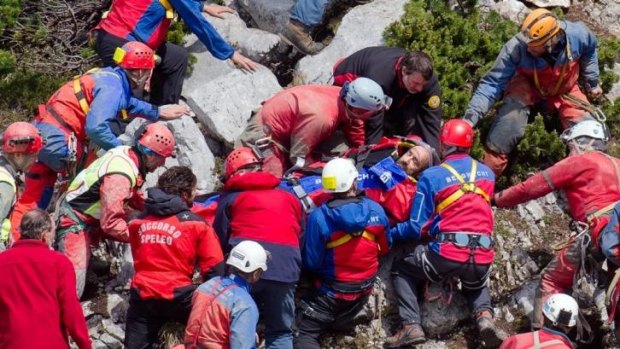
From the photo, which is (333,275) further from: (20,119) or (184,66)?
(20,119)

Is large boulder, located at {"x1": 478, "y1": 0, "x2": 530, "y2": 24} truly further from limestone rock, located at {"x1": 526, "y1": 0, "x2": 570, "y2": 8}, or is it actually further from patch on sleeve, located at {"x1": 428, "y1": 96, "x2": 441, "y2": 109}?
patch on sleeve, located at {"x1": 428, "y1": 96, "x2": 441, "y2": 109}

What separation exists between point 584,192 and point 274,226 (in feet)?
10.5

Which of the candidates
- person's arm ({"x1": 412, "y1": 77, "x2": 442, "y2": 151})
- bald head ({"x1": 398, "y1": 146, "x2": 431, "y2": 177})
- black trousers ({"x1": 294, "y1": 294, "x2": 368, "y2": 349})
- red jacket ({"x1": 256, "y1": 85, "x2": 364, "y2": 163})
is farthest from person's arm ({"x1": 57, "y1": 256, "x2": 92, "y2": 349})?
person's arm ({"x1": 412, "y1": 77, "x2": 442, "y2": 151})

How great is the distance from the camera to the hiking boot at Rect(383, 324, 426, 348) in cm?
928

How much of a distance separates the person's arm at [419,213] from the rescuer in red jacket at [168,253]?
1999mm

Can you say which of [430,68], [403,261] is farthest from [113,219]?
[430,68]

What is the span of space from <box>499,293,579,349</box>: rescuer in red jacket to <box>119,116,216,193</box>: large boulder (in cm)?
427

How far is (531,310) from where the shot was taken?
993cm

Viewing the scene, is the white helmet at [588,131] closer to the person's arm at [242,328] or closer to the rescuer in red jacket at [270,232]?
the rescuer in red jacket at [270,232]

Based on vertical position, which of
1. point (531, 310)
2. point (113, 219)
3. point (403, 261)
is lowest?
point (531, 310)

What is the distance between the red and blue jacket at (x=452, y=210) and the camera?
9203 millimetres

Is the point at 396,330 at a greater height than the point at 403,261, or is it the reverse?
the point at 403,261

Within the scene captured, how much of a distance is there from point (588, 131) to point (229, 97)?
13.8 feet

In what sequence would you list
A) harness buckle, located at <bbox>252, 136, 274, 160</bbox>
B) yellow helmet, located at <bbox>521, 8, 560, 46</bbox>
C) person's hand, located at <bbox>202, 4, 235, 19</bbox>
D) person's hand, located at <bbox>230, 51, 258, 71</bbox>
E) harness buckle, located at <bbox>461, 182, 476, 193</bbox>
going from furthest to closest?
1. person's hand, located at <bbox>202, 4, 235, 19</bbox>
2. person's hand, located at <bbox>230, 51, 258, 71</bbox>
3. yellow helmet, located at <bbox>521, 8, 560, 46</bbox>
4. harness buckle, located at <bbox>252, 136, 274, 160</bbox>
5. harness buckle, located at <bbox>461, 182, 476, 193</bbox>
